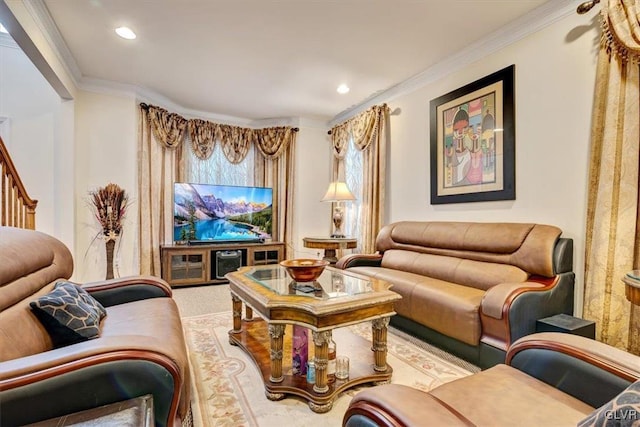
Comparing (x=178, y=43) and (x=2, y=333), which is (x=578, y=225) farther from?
(x=178, y=43)

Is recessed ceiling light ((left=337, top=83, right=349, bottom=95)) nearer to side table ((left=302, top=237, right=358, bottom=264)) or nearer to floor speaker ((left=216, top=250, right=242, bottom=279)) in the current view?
side table ((left=302, top=237, right=358, bottom=264))

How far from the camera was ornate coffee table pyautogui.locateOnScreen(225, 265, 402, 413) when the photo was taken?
5.50ft

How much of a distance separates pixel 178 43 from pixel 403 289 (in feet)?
10.0

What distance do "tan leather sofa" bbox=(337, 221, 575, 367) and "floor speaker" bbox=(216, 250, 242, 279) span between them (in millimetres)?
2174

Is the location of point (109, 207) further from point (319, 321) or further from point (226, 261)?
point (319, 321)

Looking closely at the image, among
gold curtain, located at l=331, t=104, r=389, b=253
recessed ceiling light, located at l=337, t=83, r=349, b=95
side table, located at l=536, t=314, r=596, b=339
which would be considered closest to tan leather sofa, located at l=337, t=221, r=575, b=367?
side table, located at l=536, t=314, r=596, b=339

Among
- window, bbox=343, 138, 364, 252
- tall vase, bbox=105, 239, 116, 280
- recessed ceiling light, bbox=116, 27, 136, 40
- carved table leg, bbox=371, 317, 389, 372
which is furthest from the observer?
window, bbox=343, 138, 364, 252

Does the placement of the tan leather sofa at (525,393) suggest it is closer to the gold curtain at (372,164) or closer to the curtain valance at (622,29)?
Result: the curtain valance at (622,29)

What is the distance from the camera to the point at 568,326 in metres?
1.85

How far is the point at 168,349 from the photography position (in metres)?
1.09

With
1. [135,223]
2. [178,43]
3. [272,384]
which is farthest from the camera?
[135,223]

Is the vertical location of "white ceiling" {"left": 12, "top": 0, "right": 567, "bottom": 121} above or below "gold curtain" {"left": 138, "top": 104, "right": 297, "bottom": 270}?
above

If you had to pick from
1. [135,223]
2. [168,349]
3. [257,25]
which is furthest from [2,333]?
[135,223]

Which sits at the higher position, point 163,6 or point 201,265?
point 163,6
